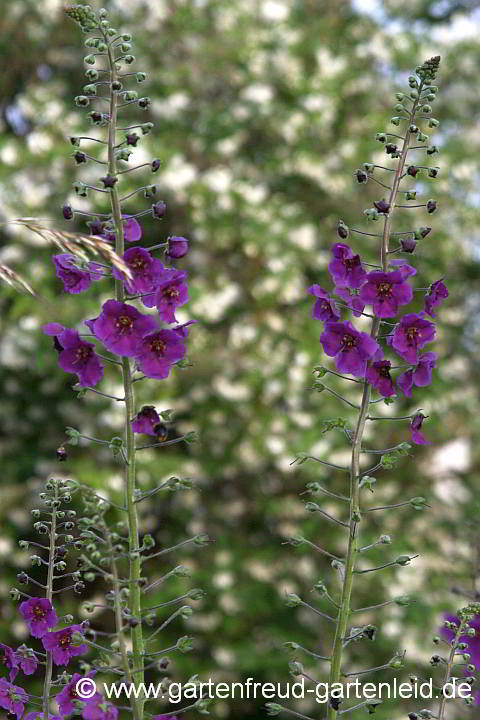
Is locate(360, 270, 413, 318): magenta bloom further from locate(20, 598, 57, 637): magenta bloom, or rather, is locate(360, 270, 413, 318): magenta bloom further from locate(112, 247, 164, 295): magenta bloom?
locate(20, 598, 57, 637): magenta bloom

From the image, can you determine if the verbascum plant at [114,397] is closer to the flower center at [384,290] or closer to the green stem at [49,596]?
the green stem at [49,596]

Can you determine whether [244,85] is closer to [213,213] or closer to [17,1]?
[213,213]

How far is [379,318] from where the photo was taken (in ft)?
4.23

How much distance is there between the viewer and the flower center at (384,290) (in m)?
1.28

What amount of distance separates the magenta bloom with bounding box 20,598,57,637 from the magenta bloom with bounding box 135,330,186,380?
349 mm

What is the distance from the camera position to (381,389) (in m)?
1.28

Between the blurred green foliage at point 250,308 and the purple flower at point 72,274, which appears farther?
the blurred green foliage at point 250,308

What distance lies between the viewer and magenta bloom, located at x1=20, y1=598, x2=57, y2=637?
1274 millimetres

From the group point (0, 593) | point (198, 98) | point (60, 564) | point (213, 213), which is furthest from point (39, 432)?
point (60, 564)

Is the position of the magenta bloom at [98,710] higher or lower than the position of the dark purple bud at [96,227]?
lower

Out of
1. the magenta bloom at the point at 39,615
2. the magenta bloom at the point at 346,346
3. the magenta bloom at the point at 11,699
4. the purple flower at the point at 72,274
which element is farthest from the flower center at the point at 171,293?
the magenta bloom at the point at 11,699

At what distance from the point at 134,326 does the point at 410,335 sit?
392 mm

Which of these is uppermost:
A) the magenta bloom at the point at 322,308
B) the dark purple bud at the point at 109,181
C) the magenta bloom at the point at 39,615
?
the dark purple bud at the point at 109,181

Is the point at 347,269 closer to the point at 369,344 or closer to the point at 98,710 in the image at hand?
the point at 369,344
